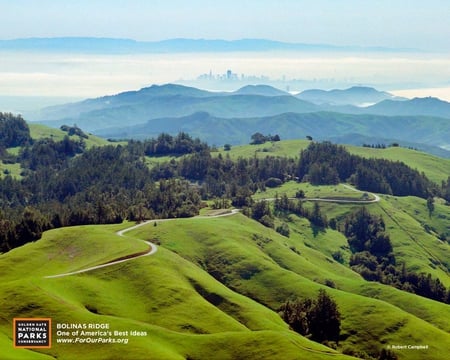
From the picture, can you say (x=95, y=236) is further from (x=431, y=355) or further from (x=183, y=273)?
(x=431, y=355)

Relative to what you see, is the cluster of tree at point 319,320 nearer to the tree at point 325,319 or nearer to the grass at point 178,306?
the tree at point 325,319

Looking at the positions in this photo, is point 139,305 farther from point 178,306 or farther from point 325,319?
point 325,319

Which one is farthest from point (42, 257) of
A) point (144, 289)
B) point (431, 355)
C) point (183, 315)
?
point (431, 355)

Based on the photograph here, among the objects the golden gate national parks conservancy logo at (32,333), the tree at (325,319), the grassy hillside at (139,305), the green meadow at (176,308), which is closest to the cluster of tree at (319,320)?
the tree at (325,319)

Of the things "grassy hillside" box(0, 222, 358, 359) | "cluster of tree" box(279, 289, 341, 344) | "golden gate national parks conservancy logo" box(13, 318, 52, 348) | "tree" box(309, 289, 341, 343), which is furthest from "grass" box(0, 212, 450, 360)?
"cluster of tree" box(279, 289, 341, 344)

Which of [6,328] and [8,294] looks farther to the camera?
[8,294]

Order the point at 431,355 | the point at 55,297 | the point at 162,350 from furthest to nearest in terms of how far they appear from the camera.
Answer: the point at 431,355 → the point at 55,297 → the point at 162,350

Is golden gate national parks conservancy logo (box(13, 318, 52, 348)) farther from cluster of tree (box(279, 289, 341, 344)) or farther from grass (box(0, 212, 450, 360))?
cluster of tree (box(279, 289, 341, 344))
